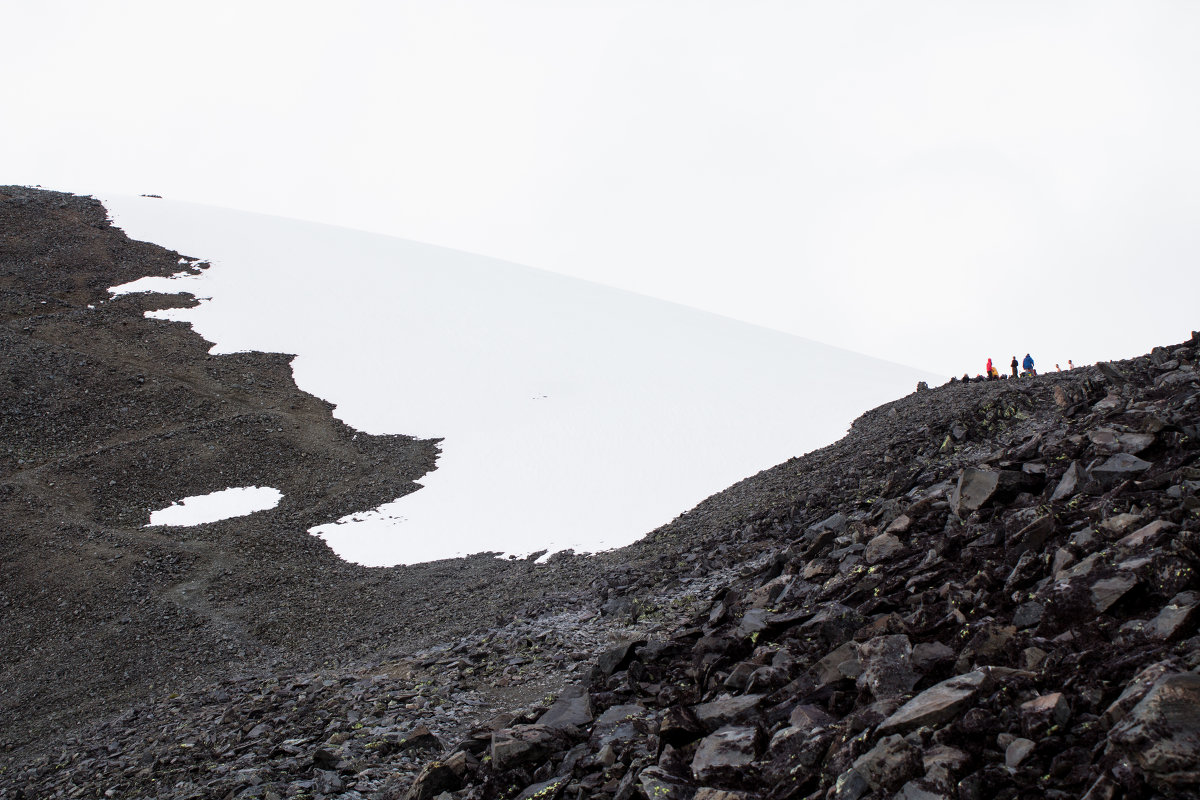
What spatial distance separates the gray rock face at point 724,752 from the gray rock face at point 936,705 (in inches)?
41.4

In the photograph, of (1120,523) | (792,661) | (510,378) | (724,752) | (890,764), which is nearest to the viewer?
(890,764)

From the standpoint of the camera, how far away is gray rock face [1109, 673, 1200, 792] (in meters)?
3.59

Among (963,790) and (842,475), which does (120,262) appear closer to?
(842,475)

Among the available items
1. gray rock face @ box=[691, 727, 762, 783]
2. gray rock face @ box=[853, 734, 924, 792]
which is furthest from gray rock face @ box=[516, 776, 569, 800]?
gray rock face @ box=[853, 734, 924, 792]

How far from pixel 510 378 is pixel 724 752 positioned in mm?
31054

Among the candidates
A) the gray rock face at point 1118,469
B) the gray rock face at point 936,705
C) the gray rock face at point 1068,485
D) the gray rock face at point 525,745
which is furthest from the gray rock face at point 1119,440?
the gray rock face at point 525,745

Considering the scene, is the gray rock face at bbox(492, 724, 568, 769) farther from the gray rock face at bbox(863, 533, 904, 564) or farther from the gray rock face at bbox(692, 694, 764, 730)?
the gray rock face at bbox(863, 533, 904, 564)

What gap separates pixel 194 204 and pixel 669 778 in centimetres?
6434

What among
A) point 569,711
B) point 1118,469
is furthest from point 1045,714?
point 569,711

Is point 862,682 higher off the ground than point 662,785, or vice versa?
point 862,682

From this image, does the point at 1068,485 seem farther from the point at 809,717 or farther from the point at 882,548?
the point at 809,717

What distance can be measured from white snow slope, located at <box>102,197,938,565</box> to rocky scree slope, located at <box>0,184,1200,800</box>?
23.1 feet

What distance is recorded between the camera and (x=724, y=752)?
553 cm

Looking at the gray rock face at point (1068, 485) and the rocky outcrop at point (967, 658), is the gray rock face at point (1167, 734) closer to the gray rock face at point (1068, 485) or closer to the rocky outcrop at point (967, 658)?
the rocky outcrop at point (967, 658)
